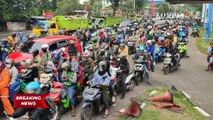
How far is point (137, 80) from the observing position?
11938 mm

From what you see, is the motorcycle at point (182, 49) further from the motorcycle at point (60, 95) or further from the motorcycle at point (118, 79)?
the motorcycle at point (60, 95)

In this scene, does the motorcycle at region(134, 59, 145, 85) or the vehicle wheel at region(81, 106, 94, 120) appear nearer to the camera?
the vehicle wheel at region(81, 106, 94, 120)

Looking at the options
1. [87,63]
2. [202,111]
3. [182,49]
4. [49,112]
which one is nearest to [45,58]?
[87,63]

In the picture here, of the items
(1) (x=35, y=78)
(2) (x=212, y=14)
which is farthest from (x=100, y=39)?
(2) (x=212, y=14)

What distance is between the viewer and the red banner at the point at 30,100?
5.69 metres

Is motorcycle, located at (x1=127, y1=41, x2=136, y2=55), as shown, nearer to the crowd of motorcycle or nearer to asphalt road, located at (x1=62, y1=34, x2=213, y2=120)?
asphalt road, located at (x1=62, y1=34, x2=213, y2=120)

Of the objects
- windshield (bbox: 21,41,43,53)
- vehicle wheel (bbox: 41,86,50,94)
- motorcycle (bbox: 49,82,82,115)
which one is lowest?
motorcycle (bbox: 49,82,82,115)

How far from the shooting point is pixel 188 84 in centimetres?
1234

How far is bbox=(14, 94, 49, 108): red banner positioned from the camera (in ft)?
18.7

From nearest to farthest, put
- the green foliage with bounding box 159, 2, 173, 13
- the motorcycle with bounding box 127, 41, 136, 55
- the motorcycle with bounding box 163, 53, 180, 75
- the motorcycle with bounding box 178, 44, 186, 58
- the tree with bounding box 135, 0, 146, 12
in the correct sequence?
the motorcycle with bounding box 163, 53, 180, 75 < the motorcycle with bounding box 178, 44, 186, 58 < the motorcycle with bounding box 127, 41, 136, 55 < the tree with bounding box 135, 0, 146, 12 < the green foliage with bounding box 159, 2, 173, 13

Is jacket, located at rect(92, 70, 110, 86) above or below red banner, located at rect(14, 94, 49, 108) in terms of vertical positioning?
below

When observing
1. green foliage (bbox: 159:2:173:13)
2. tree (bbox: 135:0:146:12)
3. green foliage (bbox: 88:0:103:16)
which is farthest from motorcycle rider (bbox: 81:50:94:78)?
green foliage (bbox: 159:2:173:13)

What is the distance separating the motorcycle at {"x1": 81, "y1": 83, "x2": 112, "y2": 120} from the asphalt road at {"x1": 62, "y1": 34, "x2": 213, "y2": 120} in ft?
1.19

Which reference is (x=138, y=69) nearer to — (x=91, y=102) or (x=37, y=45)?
(x=91, y=102)
